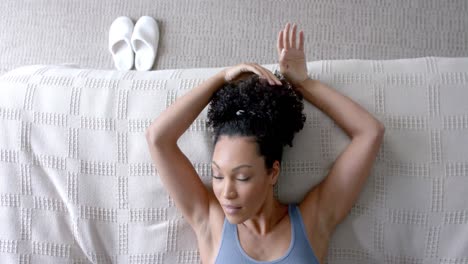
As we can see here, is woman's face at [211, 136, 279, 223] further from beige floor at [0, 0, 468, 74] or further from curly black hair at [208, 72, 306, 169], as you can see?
beige floor at [0, 0, 468, 74]

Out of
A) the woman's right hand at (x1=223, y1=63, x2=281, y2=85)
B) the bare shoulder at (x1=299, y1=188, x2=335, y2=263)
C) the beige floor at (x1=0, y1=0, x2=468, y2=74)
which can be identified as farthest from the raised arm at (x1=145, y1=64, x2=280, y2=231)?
the beige floor at (x1=0, y1=0, x2=468, y2=74)

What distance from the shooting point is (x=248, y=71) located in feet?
3.41

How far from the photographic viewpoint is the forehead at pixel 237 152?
94cm

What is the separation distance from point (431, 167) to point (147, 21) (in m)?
1.04

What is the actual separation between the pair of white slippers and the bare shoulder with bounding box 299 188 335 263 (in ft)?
2.59

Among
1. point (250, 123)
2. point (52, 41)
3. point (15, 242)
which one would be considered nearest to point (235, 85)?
point (250, 123)

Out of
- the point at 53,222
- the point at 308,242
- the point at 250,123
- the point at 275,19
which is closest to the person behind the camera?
the point at 250,123

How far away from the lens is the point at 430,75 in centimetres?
110

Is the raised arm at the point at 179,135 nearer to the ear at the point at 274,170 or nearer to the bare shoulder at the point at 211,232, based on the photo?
the bare shoulder at the point at 211,232

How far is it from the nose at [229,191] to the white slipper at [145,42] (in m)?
0.76

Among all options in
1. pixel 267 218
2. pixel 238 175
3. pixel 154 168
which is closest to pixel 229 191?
pixel 238 175

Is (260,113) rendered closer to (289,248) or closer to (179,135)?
(179,135)

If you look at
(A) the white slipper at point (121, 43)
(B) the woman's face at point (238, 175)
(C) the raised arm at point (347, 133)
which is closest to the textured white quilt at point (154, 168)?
(C) the raised arm at point (347, 133)

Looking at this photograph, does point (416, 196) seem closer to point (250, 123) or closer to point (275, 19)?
point (250, 123)
